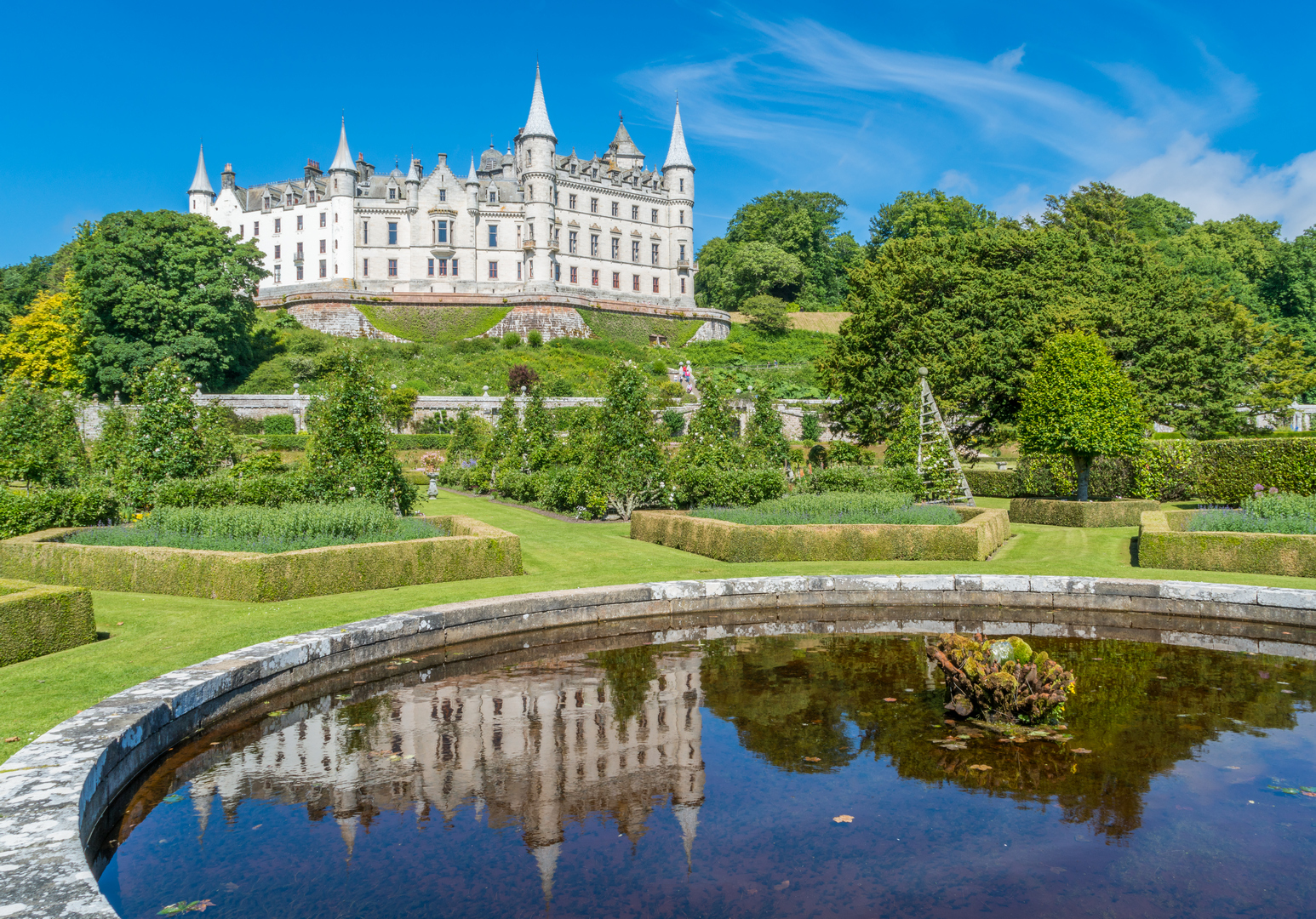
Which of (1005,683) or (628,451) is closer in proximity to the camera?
(1005,683)

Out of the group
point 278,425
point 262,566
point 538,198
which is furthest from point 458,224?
point 262,566

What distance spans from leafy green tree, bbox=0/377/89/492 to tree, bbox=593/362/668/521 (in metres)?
11.0

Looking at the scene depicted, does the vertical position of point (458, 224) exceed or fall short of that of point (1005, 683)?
it exceeds it

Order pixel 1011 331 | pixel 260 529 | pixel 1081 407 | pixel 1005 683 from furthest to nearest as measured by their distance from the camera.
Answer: pixel 1011 331 → pixel 1081 407 → pixel 260 529 → pixel 1005 683

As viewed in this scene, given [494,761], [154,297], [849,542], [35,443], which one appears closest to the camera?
[494,761]

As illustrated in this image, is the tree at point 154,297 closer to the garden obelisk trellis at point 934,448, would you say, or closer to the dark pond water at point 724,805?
the garden obelisk trellis at point 934,448

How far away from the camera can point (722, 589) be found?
1100 centimetres

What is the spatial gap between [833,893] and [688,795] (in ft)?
4.49

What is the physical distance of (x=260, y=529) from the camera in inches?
489

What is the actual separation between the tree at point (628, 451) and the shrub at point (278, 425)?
28.6 m

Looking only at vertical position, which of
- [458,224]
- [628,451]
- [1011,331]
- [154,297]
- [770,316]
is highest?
[458,224]

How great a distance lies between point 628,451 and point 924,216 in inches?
2449

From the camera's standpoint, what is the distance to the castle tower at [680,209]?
75812 millimetres

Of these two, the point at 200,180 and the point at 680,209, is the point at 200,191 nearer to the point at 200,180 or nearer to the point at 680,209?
the point at 200,180
